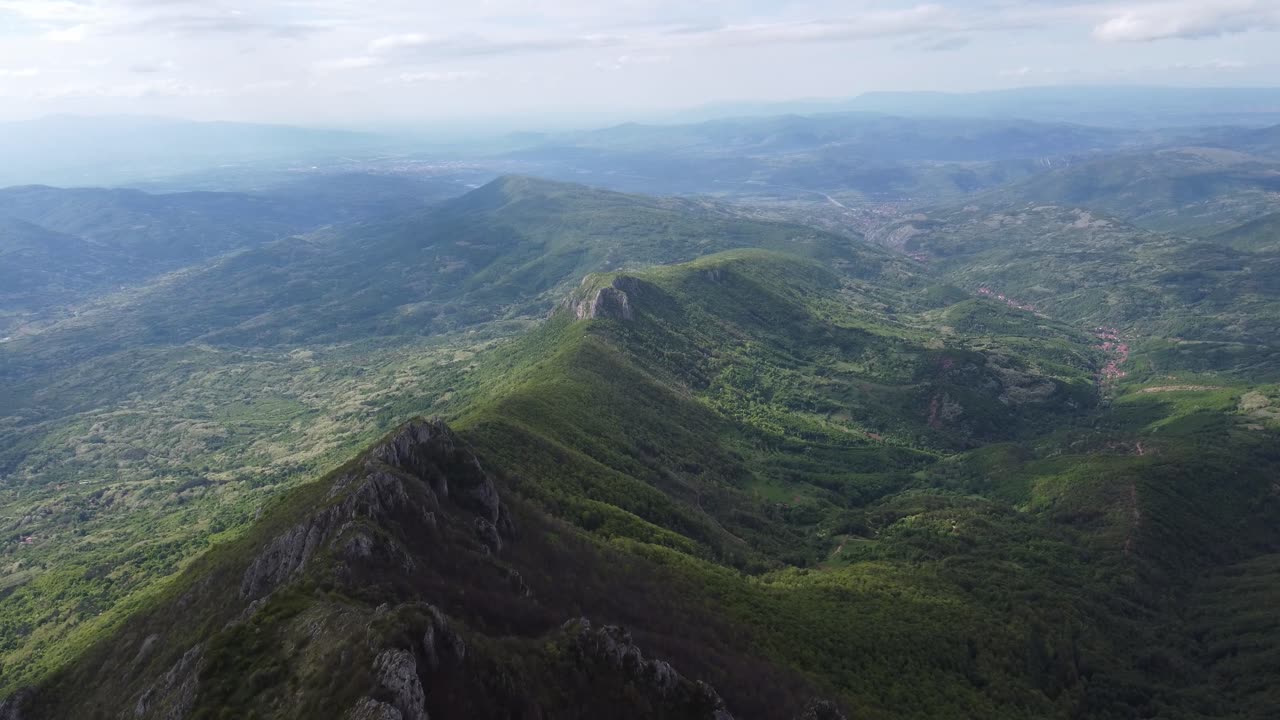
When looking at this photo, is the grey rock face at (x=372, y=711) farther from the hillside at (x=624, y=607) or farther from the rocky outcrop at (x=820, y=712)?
the rocky outcrop at (x=820, y=712)

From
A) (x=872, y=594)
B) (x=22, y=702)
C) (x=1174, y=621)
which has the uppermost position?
(x=22, y=702)

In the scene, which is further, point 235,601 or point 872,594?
point 872,594

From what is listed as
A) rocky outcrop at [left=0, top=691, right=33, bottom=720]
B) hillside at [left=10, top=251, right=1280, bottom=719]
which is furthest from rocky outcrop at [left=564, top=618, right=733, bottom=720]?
rocky outcrop at [left=0, top=691, right=33, bottom=720]

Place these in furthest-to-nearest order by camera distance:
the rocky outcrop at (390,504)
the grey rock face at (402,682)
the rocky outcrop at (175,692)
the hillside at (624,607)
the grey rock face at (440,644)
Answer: the rocky outcrop at (390,504) → the rocky outcrop at (175,692) → the hillside at (624,607) → the grey rock face at (440,644) → the grey rock face at (402,682)

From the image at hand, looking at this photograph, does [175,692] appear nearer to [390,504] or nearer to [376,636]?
[376,636]

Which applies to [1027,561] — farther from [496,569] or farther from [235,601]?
[235,601]

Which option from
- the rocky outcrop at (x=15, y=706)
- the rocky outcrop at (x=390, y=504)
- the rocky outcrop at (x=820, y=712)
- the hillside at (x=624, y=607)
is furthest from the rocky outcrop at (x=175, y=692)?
the rocky outcrop at (x=820, y=712)

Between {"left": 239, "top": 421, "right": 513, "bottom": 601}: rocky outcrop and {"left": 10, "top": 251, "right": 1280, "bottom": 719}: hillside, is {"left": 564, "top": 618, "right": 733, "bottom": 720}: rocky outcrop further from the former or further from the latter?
{"left": 239, "top": 421, "right": 513, "bottom": 601}: rocky outcrop

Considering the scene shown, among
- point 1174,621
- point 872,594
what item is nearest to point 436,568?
point 872,594
